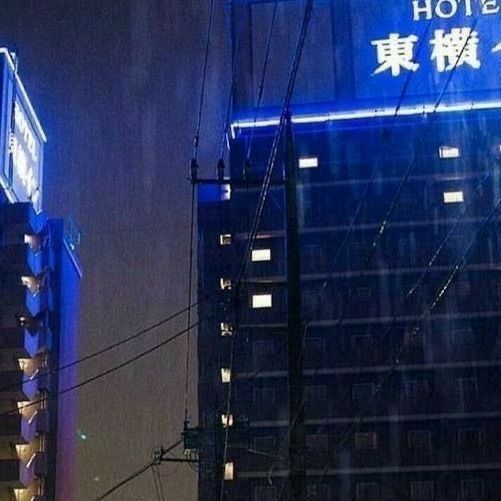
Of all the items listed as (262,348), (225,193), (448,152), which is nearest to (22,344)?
(262,348)

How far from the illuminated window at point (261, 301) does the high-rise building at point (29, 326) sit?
40.6 feet

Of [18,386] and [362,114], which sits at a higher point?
[362,114]

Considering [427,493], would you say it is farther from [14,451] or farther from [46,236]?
[46,236]

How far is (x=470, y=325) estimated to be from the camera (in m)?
55.2

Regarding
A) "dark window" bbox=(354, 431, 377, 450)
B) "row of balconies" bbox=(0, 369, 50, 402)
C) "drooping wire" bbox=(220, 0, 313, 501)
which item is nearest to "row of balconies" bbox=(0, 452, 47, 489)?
"row of balconies" bbox=(0, 369, 50, 402)

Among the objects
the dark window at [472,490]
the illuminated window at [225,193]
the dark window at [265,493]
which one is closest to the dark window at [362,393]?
the dark window at [265,493]

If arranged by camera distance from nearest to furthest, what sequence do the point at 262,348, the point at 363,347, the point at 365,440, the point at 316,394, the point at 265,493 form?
the point at 265,493 → the point at 365,440 → the point at 316,394 → the point at 363,347 → the point at 262,348

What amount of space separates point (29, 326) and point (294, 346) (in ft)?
151

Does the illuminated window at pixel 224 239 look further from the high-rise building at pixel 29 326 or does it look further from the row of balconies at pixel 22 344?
the row of balconies at pixel 22 344

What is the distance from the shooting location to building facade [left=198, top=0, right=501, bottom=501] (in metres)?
52.2

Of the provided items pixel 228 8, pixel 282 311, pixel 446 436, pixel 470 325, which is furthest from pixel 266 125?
pixel 446 436

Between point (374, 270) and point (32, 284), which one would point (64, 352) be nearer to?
point (32, 284)

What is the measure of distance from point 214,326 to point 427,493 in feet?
Answer: 66.3

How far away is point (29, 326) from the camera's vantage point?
5675cm
